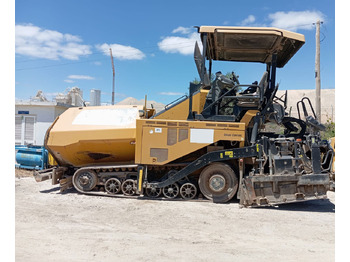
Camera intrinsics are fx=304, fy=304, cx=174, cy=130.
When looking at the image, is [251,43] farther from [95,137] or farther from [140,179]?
[95,137]

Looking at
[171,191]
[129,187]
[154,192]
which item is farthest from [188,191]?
[129,187]

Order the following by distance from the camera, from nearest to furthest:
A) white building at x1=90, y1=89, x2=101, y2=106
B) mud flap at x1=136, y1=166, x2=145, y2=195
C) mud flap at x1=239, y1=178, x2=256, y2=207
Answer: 1. mud flap at x1=239, y1=178, x2=256, y2=207
2. mud flap at x1=136, y1=166, x2=145, y2=195
3. white building at x1=90, y1=89, x2=101, y2=106

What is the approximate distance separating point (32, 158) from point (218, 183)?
7021 mm

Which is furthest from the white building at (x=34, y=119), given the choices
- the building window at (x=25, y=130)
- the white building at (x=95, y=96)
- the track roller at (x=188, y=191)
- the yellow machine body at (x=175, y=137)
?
the track roller at (x=188, y=191)

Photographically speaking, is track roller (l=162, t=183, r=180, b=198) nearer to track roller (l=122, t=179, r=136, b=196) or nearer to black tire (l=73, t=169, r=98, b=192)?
track roller (l=122, t=179, r=136, b=196)

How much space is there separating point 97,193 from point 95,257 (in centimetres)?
378

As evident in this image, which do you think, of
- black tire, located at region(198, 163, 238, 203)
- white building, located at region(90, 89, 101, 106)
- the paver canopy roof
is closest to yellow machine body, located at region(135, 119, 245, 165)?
black tire, located at region(198, 163, 238, 203)

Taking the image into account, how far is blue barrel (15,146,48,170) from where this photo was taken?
34.6ft

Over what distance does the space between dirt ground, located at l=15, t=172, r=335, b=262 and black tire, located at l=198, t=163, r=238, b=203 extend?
0.23 m

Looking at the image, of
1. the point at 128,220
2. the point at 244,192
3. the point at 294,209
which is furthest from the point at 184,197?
the point at 294,209

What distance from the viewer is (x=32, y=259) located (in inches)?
149

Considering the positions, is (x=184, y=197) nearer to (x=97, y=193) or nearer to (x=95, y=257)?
(x=97, y=193)

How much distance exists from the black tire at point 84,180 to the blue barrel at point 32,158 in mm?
3409

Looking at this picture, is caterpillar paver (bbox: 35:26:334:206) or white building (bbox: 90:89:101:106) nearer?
caterpillar paver (bbox: 35:26:334:206)
